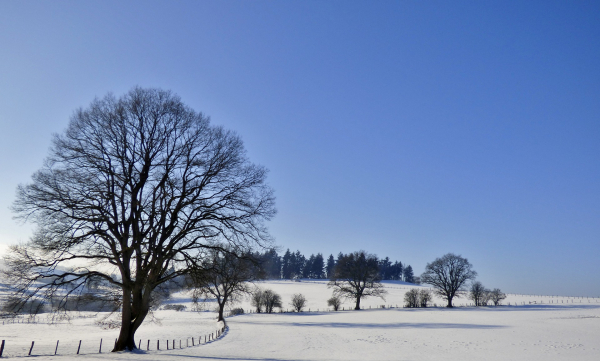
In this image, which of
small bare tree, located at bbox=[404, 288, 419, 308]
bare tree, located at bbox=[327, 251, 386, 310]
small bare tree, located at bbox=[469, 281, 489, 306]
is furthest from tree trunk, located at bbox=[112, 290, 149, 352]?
small bare tree, located at bbox=[469, 281, 489, 306]

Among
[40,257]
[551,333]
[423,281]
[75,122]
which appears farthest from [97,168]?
[423,281]

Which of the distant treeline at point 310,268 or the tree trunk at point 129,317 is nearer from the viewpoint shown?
the tree trunk at point 129,317

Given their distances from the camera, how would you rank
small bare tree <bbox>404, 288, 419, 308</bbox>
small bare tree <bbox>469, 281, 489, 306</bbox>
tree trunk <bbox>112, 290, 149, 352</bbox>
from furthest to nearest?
small bare tree <bbox>469, 281, 489, 306</bbox>, small bare tree <bbox>404, 288, 419, 308</bbox>, tree trunk <bbox>112, 290, 149, 352</bbox>

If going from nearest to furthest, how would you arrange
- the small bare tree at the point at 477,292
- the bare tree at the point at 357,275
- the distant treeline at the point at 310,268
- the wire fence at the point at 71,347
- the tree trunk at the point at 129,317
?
1. the tree trunk at the point at 129,317
2. the wire fence at the point at 71,347
3. the bare tree at the point at 357,275
4. the small bare tree at the point at 477,292
5. the distant treeline at the point at 310,268

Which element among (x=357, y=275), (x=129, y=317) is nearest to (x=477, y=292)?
(x=357, y=275)

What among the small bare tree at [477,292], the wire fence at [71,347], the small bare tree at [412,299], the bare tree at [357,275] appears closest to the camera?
the wire fence at [71,347]

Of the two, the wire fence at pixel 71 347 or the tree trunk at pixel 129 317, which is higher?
the tree trunk at pixel 129 317

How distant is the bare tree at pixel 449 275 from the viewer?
2645 inches

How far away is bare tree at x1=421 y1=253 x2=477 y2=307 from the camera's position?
6719cm

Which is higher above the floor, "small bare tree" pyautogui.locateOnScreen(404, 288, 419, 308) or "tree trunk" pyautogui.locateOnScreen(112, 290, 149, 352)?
"tree trunk" pyautogui.locateOnScreen(112, 290, 149, 352)

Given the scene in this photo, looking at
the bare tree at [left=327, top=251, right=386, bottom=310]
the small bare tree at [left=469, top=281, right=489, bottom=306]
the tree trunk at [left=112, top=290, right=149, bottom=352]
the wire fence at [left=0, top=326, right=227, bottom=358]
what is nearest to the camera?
the tree trunk at [left=112, top=290, right=149, bottom=352]

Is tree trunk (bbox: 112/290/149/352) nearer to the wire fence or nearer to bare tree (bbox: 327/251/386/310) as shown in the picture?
the wire fence

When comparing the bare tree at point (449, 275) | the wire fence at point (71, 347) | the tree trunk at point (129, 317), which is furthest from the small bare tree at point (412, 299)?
the tree trunk at point (129, 317)

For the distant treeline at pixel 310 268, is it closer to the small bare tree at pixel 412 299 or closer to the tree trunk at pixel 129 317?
the small bare tree at pixel 412 299
